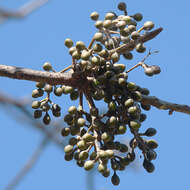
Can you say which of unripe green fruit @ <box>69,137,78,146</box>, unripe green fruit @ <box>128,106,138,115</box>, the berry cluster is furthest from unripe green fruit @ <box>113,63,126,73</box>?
unripe green fruit @ <box>69,137,78,146</box>

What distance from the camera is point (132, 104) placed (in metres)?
2.18

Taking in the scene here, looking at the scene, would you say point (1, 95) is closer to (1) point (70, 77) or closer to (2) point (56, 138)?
(2) point (56, 138)

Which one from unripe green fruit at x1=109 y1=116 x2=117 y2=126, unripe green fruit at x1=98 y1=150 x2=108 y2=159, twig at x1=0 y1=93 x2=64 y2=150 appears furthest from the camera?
twig at x1=0 y1=93 x2=64 y2=150

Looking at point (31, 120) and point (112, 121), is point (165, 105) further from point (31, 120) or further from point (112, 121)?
point (31, 120)

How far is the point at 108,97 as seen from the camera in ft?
7.48

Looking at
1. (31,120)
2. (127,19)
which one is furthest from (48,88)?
(31,120)

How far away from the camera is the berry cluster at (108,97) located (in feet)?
7.20

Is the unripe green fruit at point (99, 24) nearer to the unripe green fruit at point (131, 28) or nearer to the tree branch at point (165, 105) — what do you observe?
the unripe green fruit at point (131, 28)

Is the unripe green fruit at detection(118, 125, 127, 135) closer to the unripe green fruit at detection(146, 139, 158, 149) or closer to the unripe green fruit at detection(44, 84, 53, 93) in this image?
the unripe green fruit at detection(146, 139, 158, 149)

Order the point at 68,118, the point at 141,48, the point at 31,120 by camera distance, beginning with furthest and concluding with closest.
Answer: the point at 31,120, the point at 68,118, the point at 141,48

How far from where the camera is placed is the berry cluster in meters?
2.20

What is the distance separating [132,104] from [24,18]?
4.24 m

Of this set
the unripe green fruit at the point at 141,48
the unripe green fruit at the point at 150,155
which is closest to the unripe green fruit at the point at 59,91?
the unripe green fruit at the point at 141,48

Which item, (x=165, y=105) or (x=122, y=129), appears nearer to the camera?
(x=122, y=129)
